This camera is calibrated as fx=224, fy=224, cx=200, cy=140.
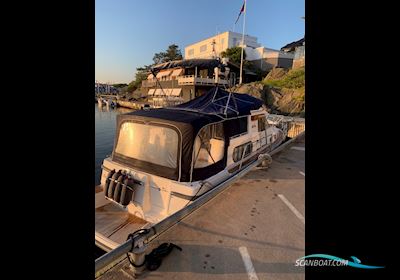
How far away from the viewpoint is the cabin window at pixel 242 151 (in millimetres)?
5546

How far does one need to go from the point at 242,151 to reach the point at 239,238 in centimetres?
338

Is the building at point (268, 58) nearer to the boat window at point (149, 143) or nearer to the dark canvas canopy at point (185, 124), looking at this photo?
the dark canvas canopy at point (185, 124)

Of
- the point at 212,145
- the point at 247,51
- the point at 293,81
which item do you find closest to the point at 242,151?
the point at 212,145

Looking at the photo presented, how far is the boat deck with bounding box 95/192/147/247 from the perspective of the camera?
4.12 metres

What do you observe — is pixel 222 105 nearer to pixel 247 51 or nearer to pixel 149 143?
pixel 149 143

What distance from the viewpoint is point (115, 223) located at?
4480 mm

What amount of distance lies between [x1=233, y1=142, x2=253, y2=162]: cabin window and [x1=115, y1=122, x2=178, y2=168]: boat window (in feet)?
6.01

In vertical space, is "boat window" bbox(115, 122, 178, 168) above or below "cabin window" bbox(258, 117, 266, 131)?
below

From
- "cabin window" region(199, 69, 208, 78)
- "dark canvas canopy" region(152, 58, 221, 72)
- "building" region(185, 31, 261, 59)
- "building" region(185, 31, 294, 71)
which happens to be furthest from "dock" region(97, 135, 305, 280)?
"building" region(185, 31, 261, 59)

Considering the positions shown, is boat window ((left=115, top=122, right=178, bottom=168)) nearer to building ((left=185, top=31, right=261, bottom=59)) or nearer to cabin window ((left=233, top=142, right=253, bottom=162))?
cabin window ((left=233, top=142, right=253, bottom=162))

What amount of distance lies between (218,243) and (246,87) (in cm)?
2472
